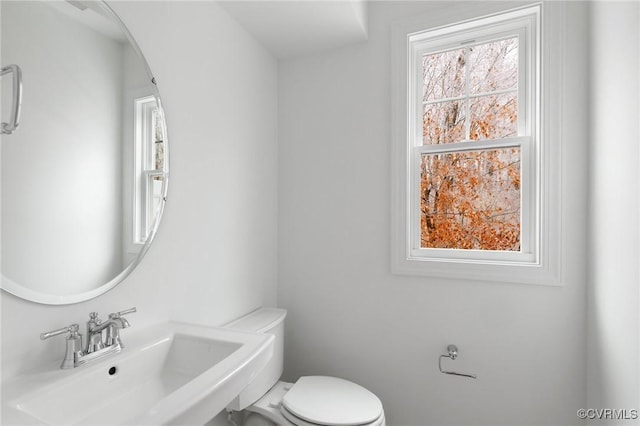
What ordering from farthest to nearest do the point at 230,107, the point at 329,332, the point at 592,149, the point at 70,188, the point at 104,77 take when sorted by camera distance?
the point at 329,332
the point at 230,107
the point at 592,149
the point at 104,77
the point at 70,188

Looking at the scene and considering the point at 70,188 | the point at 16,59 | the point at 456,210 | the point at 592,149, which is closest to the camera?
the point at 16,59

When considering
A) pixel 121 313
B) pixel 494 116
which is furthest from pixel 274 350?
pixel 494 116

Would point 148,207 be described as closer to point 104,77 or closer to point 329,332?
point 104,77

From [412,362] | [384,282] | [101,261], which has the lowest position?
[412,362]

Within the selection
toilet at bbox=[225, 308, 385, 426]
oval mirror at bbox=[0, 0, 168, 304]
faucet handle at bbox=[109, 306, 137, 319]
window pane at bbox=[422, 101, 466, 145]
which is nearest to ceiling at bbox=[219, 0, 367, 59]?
window pane at bbox=[422, 101, 466, 145]

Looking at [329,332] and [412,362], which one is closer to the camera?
[412,362]

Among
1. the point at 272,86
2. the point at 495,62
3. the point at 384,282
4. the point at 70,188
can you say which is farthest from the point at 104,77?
the point at 495,62

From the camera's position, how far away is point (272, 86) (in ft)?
6.49

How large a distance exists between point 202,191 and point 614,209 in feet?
5.01

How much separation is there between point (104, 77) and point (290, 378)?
69.8 inches

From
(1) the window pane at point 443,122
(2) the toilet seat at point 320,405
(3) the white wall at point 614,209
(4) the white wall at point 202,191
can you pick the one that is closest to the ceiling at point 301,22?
(4) the white wall at point 202,191

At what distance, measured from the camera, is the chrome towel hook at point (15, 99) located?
0.76 m

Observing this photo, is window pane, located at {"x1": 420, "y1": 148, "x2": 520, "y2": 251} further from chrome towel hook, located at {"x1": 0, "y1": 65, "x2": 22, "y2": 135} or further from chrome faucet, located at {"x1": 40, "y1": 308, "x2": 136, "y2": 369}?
chrome towel hook, located at {"x1": 0, "y1": 65, "x2": 22, "y2": 135}

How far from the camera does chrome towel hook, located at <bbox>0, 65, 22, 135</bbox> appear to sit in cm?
76
